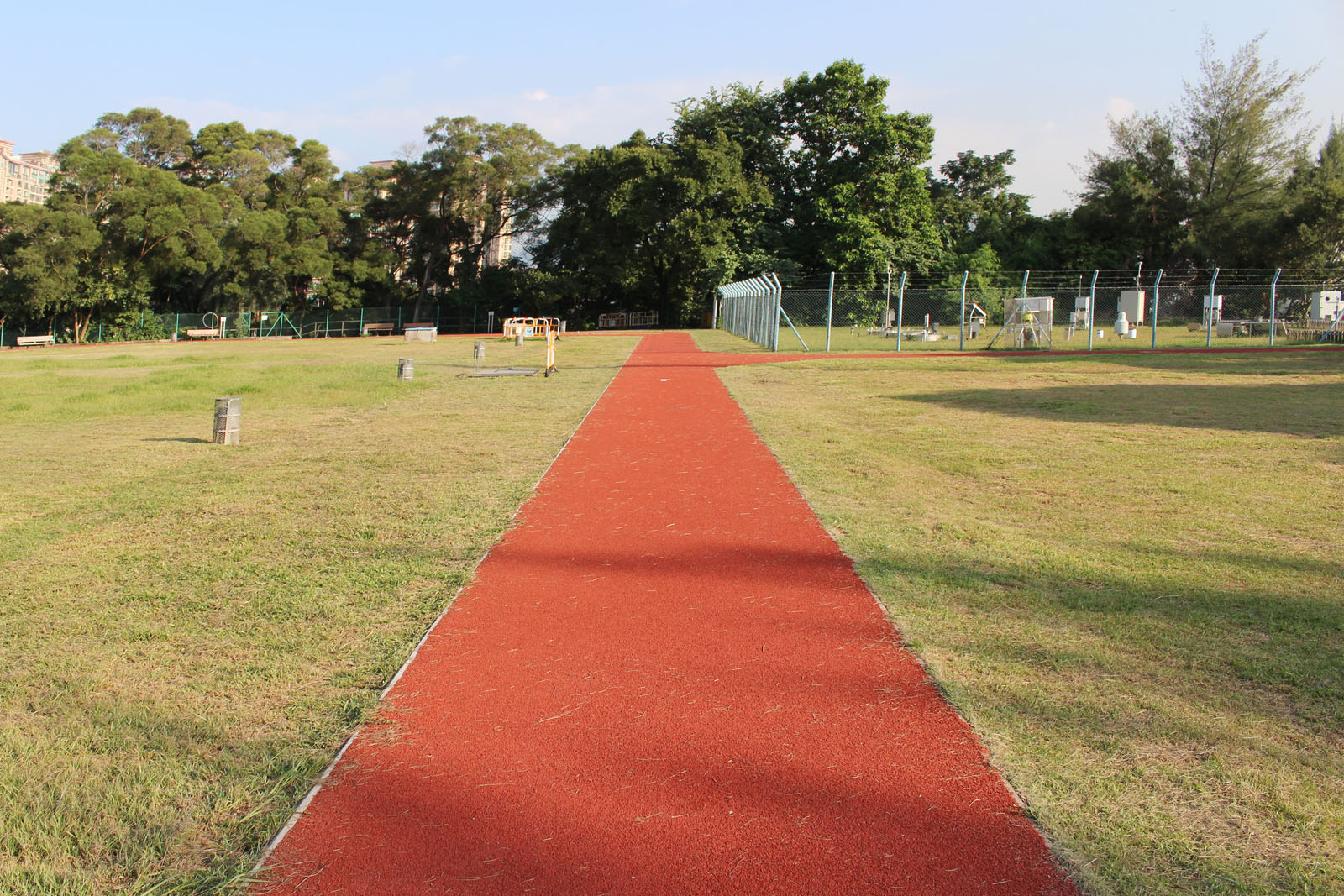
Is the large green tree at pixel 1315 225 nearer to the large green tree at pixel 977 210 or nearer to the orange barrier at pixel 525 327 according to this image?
the large green tree at pixel 977 210

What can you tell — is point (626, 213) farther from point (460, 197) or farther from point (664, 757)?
point (664, 757)

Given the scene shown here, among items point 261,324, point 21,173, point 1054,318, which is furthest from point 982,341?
point 21,173

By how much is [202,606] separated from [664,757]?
3263 millimetres

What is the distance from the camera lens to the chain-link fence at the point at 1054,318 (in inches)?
1179

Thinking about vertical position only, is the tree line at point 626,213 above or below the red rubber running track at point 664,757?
above

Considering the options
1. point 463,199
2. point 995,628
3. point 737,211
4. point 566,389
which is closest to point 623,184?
point 737,211

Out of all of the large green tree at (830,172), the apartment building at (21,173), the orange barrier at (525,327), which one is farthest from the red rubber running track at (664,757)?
the apartment building at (21,173)

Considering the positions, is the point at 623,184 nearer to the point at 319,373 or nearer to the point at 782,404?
the point at 319,373

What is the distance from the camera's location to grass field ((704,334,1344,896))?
10.5 ft

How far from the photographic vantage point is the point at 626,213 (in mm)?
54781

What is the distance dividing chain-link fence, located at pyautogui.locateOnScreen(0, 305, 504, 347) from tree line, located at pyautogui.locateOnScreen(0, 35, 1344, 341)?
2.25 feet

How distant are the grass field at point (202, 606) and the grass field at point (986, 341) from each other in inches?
754

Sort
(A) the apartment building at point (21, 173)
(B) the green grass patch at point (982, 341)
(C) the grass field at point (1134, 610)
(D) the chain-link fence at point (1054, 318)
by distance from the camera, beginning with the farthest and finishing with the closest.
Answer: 1. (A) the apartment building at point (21, 173)
2. (B) the green grass patch at point (982, 341)
3. (D) the chain-link fence at point (1054, 318)
4. (C) the grass field at point (1134, 610)

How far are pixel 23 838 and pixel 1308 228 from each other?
57319 millimetres
